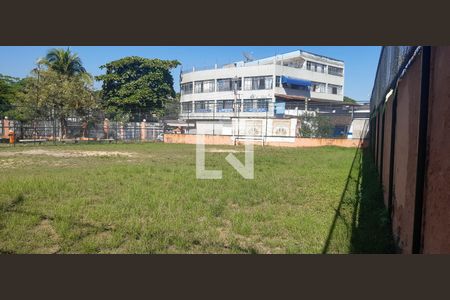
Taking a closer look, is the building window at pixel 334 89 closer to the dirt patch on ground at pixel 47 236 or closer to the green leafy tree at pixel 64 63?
the green leafy tree at pixel 64 63

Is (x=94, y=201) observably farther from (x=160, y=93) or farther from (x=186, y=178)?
(x=160, y=93)

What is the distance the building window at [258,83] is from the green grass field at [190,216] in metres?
31.8

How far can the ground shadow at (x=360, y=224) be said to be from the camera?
11.8 ft

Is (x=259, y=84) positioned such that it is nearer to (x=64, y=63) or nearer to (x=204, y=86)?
(x=204, y=86)

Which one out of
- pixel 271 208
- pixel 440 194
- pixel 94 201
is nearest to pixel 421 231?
pixel 440 194

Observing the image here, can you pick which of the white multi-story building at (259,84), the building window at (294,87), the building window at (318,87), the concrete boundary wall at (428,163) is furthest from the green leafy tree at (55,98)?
the building window at (318,87)

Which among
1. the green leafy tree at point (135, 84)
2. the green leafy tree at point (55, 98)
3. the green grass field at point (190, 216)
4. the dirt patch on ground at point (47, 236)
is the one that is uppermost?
the green leafy tree at point (135, 84)

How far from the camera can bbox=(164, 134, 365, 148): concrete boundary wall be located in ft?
71.4

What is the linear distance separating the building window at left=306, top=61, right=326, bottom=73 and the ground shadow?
125ft

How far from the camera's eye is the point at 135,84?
35688 mm

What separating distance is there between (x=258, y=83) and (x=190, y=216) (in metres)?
36.2

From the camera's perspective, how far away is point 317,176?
8781 millimetres

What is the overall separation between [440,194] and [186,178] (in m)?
6.42

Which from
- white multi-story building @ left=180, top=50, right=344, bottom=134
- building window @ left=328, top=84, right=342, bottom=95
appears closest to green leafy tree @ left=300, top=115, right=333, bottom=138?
white multi-story building @ left=180, top=50, right=344, bottom=134
